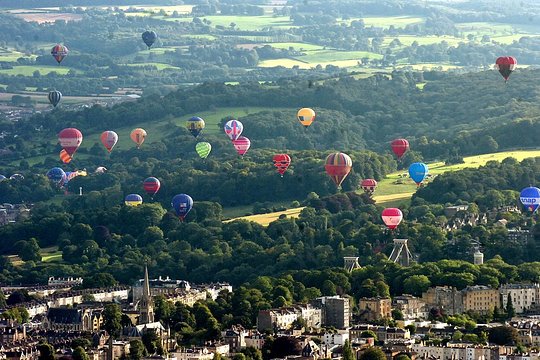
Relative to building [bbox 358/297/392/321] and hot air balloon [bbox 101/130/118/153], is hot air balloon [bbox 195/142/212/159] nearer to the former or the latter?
hot air balloon [bbox 101/130/118/153]

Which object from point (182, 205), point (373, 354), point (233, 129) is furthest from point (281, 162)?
point (373, 354)

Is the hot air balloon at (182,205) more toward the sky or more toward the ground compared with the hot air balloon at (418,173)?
more toward the ground

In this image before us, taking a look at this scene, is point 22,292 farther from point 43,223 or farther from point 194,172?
point 194,172

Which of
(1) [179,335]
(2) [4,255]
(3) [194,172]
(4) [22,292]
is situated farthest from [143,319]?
(3) [194,172]

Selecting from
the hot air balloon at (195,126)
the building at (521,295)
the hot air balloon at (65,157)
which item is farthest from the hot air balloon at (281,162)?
the building at (521,295)

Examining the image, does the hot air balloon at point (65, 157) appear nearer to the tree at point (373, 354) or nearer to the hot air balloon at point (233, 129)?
the hot air balloon at point (233, 129)
